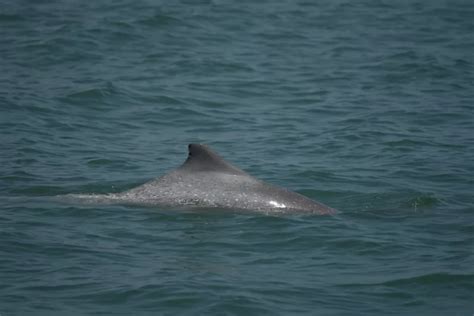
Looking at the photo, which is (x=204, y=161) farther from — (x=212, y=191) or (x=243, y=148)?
(x=243, y=148)

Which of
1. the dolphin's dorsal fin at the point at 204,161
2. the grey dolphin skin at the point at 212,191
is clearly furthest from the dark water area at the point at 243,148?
the dolphin's dorsal fin at the point at 204,161

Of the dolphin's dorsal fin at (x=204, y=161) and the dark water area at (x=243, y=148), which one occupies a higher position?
the dolphin's dorsal fin at (x=204, y=161)

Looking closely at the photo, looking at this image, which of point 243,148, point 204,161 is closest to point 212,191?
point 204,161

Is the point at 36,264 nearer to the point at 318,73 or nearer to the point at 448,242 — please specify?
the point at 448,242

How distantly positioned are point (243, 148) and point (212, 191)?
4839mm

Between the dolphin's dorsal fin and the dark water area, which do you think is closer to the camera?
the dark water area

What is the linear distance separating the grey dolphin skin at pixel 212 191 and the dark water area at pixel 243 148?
22 cm

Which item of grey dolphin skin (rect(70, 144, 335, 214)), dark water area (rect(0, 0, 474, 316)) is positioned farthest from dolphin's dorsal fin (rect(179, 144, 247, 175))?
dark water area (rect(0, 0, 474, 316))

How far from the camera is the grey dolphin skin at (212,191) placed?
1288cm

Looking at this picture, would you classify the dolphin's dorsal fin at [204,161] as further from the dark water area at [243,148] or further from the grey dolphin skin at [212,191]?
the dark water area at [243,148]

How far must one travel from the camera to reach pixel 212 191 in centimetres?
1291

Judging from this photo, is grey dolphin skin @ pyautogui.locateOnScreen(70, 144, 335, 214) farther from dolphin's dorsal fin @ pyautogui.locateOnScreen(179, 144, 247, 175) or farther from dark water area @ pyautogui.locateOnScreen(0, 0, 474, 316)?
dark water area @ pyautogui.locateOnScreen(0, 0, 474, 316)

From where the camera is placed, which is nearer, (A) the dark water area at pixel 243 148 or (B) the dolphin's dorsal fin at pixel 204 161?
(A) the dark water area at pixel 243 148

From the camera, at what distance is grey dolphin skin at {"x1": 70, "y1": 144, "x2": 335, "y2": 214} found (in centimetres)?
1288
